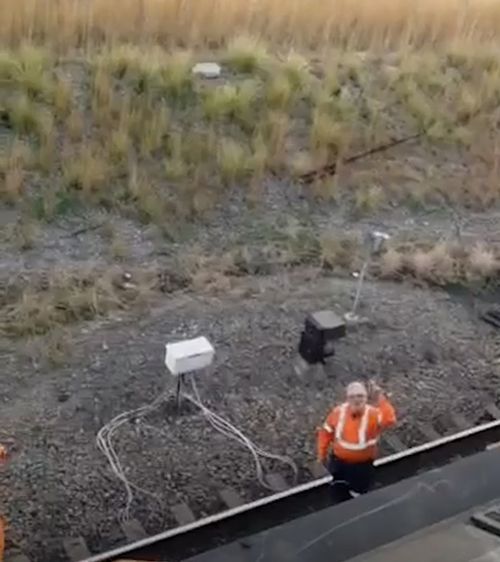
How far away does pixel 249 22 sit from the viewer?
55.4ft

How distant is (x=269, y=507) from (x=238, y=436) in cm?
92

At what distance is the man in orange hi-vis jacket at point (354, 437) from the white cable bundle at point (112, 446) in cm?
155

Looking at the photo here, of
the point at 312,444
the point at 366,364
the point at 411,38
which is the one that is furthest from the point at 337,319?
the point at 411,38

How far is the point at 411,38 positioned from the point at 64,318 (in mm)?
8656

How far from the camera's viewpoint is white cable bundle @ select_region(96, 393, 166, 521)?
30.4 ft

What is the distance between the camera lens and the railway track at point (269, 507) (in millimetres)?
8680

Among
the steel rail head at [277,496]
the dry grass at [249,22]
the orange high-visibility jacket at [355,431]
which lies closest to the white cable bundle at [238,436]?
the steel rail head at [277,496]

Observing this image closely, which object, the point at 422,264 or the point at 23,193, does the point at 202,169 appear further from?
the point at 422,264

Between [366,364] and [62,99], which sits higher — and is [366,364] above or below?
below

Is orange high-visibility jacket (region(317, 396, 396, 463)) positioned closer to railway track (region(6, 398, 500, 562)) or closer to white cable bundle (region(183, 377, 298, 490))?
railway track (region(6, 398, 500, 562))

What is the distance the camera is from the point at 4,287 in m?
11.8

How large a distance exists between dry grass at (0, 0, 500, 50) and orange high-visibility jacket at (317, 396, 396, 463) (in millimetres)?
8179

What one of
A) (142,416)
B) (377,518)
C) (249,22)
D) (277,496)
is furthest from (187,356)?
(249,22)

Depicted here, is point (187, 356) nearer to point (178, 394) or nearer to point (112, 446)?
point (178, 394)
